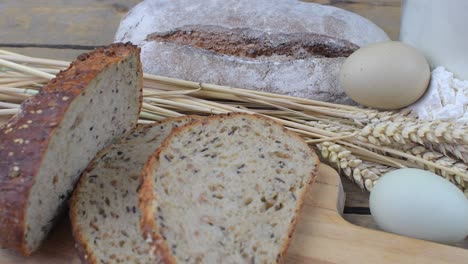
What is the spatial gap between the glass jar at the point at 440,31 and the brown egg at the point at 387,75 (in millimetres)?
72

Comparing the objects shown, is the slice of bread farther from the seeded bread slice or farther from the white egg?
the white egg

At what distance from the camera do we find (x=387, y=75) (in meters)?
1.80

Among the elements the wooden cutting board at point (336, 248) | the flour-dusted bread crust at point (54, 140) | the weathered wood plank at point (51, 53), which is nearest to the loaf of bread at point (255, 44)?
the weathered wood plank at point (51, 53)

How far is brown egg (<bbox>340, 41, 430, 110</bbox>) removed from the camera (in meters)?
1.81

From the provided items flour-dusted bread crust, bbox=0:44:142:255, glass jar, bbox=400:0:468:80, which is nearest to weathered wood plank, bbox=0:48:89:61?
flour-dusted bread crust, bbox=0:44:142:255

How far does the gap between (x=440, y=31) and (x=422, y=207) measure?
685 millimetres

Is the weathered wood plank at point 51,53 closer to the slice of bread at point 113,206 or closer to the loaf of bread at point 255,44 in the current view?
the loaf of bread at point 255,44

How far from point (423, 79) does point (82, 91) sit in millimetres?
1079

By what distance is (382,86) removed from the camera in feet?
5.95

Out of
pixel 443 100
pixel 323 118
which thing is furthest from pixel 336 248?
pixel 443 100

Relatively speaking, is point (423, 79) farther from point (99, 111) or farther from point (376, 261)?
point (99, 111)

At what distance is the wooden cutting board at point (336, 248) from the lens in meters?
1.44

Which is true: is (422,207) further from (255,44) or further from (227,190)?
(255,44)

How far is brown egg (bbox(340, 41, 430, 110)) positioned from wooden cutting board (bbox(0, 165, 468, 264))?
469 millimetres
